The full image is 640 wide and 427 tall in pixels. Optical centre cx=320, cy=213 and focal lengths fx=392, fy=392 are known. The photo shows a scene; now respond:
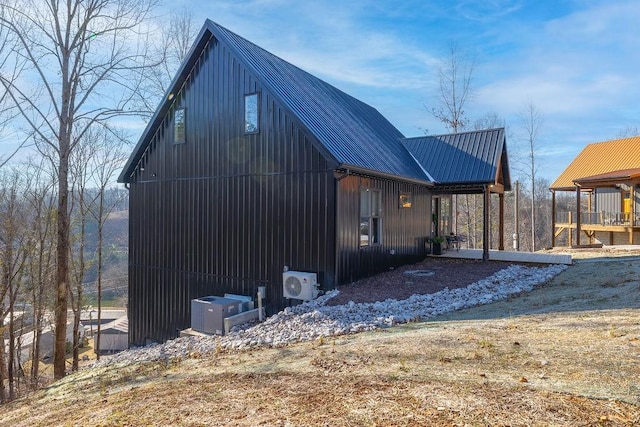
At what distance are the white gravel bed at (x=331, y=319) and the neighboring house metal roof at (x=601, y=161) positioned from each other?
53.6ft

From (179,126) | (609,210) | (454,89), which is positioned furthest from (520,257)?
(454,89)

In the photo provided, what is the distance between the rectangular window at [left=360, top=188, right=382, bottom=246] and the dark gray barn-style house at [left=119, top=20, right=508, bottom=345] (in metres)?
0.05

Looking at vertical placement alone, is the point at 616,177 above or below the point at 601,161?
below

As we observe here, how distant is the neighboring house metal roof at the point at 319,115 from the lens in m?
8.76

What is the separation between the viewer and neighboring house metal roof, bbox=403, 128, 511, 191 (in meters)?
12.0

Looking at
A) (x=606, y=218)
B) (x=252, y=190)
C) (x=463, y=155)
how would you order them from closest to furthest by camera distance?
(x=252, y=190)
(x=463, y=155)
(x=606, y=218)

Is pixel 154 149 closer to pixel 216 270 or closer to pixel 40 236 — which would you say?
pixel 216 270

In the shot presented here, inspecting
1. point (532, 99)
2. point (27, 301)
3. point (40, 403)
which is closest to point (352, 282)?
point (40, 403)

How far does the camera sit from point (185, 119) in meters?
A: 10.7

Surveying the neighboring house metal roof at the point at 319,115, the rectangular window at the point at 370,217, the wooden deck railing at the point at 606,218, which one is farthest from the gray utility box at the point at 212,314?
the wooden deck railing at the point at 606,218

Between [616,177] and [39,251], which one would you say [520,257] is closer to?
[616,177]

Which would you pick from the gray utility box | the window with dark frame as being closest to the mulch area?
the window with dark frame

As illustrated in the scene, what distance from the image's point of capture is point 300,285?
27.3 feet

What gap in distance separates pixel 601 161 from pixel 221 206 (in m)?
22.3
